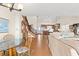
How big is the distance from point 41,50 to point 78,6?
72 centimetres

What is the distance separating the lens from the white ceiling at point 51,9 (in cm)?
151

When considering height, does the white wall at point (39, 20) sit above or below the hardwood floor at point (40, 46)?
above

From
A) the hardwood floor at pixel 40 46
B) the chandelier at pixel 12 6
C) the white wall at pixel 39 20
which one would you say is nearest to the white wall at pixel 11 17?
the chandelier at pixel 12 6

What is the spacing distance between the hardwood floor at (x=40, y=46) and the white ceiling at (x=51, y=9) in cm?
33

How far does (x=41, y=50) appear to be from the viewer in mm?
1618

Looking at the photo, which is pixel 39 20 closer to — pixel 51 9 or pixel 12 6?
pixel 51 9

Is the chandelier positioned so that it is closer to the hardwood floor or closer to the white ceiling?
the white ceiling

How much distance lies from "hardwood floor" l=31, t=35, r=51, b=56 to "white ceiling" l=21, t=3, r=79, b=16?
0.33 m

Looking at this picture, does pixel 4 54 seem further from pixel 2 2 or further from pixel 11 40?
pixel 2 2

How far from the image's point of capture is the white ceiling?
151cm

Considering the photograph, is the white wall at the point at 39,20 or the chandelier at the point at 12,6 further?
the white wall at the point at 39,20

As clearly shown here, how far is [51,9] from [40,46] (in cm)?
51

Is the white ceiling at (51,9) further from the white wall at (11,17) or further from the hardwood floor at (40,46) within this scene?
the hardwood floor at (40,46)

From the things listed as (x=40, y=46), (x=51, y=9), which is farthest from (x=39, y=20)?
(x=40, y=46)
